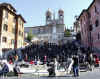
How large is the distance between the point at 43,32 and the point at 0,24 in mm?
57718

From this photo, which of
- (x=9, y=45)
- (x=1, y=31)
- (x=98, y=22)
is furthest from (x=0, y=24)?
(x=98, y=22)

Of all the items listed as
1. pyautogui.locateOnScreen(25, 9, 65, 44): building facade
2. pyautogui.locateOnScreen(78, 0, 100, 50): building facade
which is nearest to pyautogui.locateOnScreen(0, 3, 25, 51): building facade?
pyautogui.locateOnScreen(78, 0, 100, 50): building facade

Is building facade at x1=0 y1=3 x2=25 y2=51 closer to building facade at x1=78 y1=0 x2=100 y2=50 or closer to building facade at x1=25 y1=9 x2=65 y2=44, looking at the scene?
building facade at x1=78 y1=0 x2=100 y2=50

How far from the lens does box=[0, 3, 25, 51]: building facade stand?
3354 centimetres

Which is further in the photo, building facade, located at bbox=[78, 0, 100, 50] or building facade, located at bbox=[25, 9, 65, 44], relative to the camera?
building facade, located at bbox=[25, 9, 65, 44]

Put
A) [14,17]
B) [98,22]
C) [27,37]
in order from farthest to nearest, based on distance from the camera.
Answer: [27,37]
[14,17]
[98,22]

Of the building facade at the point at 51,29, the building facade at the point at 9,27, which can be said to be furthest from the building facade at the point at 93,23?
the building facade at the point at 51,29

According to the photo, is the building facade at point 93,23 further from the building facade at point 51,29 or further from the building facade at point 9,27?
the building facade at point 51,29

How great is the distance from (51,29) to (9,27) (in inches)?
1982

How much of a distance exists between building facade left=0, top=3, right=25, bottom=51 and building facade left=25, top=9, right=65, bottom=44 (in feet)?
115

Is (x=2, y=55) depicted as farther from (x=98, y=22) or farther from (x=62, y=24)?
(x=62, y=24)

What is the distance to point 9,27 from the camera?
37031mm

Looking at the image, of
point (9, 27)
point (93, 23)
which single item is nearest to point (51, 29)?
point (9, 27)

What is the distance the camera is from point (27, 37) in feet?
253
